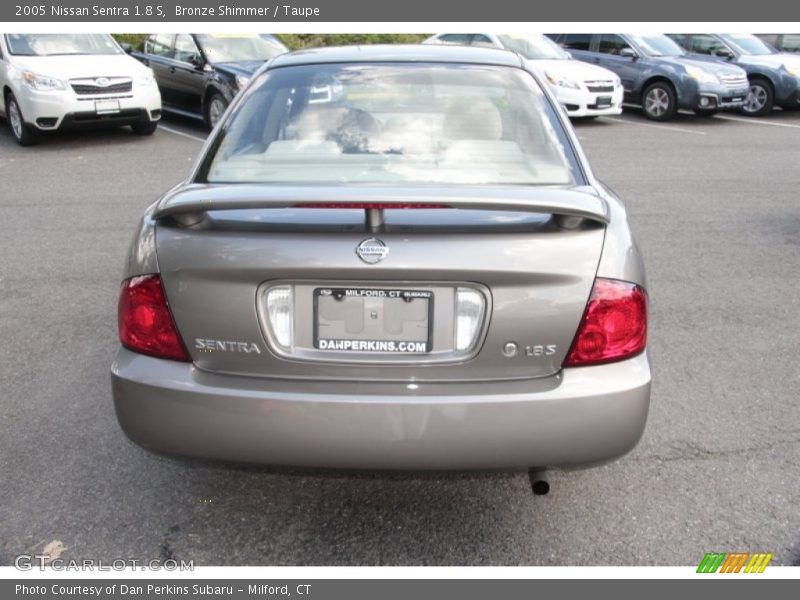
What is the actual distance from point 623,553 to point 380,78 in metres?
2.17

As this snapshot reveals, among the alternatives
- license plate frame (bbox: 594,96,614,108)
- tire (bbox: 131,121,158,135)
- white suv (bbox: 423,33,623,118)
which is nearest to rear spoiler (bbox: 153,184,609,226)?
tire (bbox: 131,121,158,135)

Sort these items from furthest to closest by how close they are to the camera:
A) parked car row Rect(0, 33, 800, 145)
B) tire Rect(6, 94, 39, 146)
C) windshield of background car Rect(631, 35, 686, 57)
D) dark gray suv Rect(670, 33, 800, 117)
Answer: dark gray suv Rect(670, 33, 800, 117)
windshield of background car Rect(631, 35, 686, 57)
tire Rect(6, 94, 39, 146)
parked car row Rect(0, 33, 800, 145)

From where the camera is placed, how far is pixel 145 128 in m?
12.5

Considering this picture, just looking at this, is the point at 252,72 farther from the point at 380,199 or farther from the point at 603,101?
the point at 380,199

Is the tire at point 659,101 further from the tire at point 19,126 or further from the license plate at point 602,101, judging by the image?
the tire at point 19,126

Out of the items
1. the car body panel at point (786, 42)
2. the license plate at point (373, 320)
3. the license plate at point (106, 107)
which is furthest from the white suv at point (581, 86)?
the license plate at point (373, 320)

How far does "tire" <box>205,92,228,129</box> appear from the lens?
12.0 m

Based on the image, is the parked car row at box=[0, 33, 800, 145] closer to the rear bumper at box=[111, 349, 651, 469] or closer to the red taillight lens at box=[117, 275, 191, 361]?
the red taillight lens at box=[117, 275, 191, 361]

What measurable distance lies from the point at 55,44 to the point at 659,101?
998 cm

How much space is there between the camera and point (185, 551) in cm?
304

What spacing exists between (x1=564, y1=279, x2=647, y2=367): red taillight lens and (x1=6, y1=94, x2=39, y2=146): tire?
10.6 m

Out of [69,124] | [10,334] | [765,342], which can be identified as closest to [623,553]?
[765,342]

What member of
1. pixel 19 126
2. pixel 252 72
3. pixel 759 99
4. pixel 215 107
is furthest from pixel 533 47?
pixel 19 126

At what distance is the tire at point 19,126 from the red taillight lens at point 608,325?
34.8ft
